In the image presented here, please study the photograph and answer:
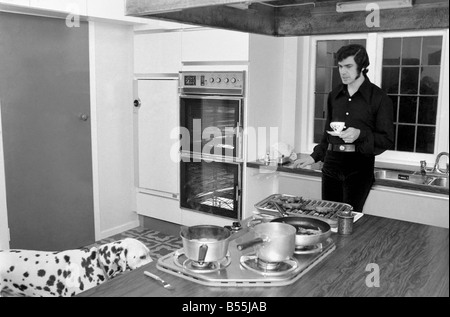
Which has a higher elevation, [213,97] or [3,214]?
[213,97]

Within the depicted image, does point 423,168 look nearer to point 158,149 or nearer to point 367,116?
point 367,116

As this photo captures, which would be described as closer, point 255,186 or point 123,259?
point 123,259

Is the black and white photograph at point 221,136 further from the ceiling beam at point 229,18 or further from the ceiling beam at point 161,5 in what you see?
the ceiling beam at point 161,5

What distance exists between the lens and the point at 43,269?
1989mm

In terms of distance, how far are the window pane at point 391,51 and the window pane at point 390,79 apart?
0.06m

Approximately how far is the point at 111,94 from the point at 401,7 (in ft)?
11.1

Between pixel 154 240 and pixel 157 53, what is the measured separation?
1.86 meters

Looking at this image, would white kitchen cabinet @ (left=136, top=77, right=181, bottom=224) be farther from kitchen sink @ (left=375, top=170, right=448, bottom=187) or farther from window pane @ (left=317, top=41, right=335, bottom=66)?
kitchen sink @ (left=375, top=170, right=448, bottom=187)

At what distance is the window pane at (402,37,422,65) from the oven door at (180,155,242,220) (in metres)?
1.67

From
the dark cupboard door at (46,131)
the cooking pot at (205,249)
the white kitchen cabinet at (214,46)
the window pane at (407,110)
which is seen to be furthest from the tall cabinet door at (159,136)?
the cooking pot at (205,249)

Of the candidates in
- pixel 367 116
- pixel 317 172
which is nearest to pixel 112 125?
pixel 317 172

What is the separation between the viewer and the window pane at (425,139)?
4086mm

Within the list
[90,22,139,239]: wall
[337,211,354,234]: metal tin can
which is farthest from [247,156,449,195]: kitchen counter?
[90,22,139,239]: wall

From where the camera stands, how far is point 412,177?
3.79 metres
